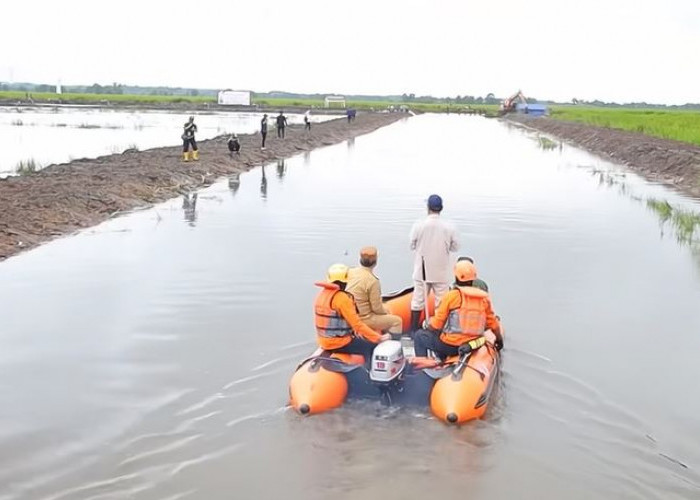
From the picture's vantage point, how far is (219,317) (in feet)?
36.6

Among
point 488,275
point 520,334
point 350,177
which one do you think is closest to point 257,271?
point 488,275

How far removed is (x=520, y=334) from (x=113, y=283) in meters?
6.23

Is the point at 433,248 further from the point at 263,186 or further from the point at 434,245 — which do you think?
the point at 263,186

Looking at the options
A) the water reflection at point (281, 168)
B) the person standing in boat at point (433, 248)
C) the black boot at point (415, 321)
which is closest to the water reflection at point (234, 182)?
the water reflection at point (281, 168)

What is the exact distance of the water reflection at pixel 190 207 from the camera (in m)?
19.2

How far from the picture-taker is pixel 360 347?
27.5 ft

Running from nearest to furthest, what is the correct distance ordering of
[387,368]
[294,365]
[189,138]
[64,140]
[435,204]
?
[387,368] < [294,365] < [435,204] < [189,138] < [64,140]

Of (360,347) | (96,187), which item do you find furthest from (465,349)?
(96,187)

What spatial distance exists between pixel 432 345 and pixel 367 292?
86 centimetres

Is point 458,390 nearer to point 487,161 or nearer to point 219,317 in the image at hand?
point 219,317

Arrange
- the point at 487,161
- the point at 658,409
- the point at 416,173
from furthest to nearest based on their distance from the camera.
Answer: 1. the point at 487,161
2. the point at 416,173
3. the point at 658,409

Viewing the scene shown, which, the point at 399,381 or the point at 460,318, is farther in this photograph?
the point at 460,318

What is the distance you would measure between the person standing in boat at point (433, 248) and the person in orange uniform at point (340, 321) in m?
1.49

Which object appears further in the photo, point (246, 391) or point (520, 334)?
point (520, 334)
